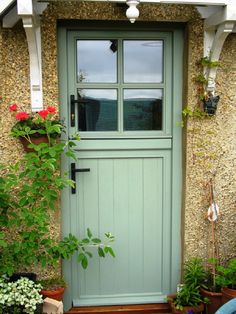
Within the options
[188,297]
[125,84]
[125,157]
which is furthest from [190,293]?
[125,84]

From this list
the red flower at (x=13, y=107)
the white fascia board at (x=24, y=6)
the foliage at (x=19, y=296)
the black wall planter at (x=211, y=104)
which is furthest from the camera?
the black wall planter at (x=211, y=104)

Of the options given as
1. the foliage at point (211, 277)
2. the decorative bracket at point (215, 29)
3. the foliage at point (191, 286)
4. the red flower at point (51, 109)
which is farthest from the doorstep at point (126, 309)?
the decorative bracket at point (215, 29)

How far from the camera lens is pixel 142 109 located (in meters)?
3.24

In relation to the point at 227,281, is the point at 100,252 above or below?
above

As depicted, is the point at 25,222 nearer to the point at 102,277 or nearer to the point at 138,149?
the point at 102,277

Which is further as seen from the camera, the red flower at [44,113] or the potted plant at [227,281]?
the potted plant at [227,281]

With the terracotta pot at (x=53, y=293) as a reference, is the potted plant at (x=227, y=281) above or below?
above

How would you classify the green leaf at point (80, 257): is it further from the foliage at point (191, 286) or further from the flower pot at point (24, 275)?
the foliage at point (191, 286)

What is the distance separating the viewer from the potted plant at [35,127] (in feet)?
9.02

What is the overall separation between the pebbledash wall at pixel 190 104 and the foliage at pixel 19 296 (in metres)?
0.49

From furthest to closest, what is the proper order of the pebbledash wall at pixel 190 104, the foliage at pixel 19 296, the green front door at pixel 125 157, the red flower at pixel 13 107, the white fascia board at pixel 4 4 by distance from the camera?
the green front door at pixel 125 157 → the pebbledash wall at pixel 190 104 → the red flower at pixel 13 107 → the foliage at pixel 19 296 → the white fascia board at pixel 4 4

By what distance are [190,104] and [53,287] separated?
1.81 m

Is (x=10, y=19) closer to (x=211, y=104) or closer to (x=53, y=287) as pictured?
(x=211, y=104)

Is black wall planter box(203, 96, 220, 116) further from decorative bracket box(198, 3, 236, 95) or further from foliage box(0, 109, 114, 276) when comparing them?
foliage box(0, 109, 114, 276)
